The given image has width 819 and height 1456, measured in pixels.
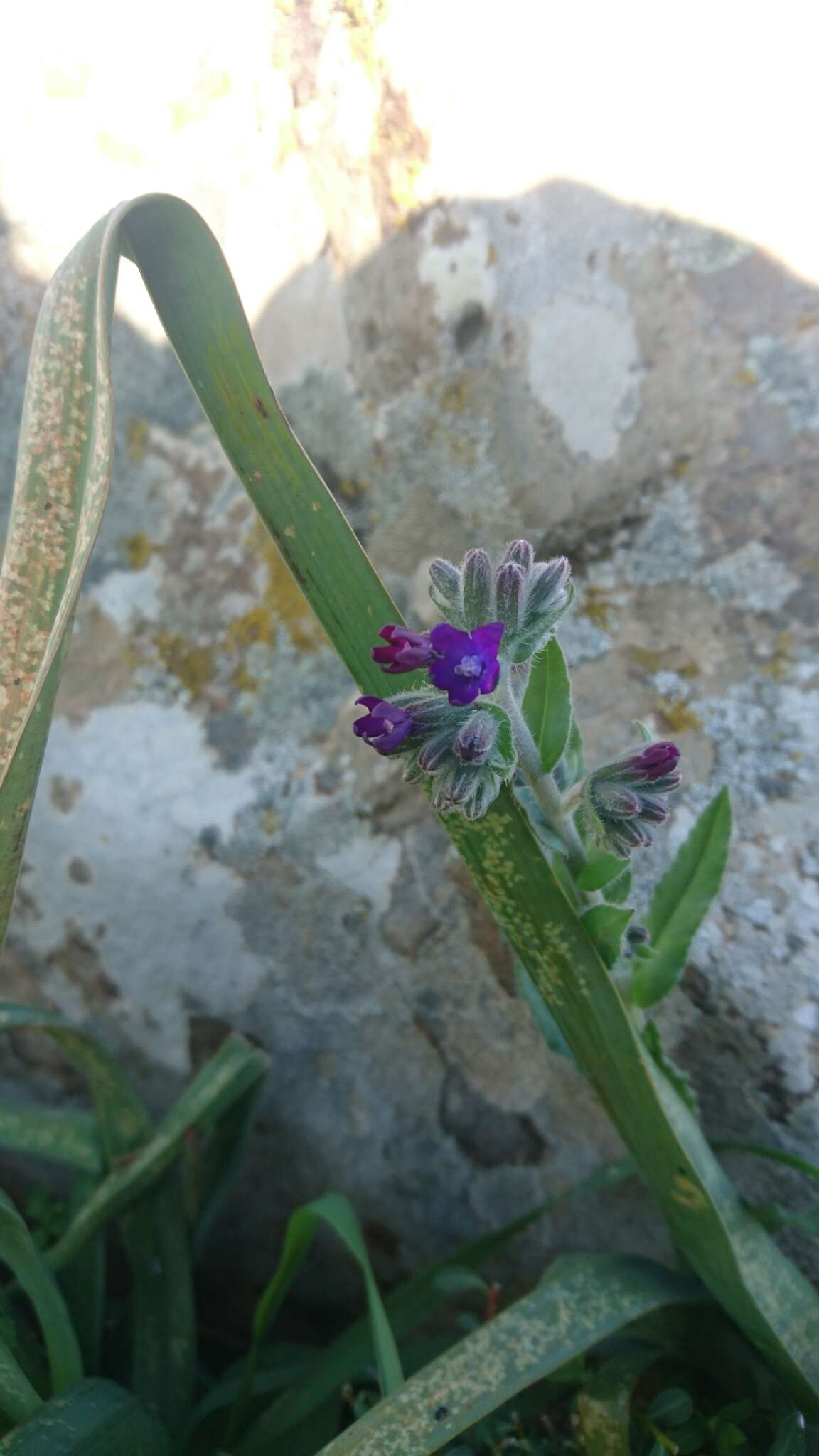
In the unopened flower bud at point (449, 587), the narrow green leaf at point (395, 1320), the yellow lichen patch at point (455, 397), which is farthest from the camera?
the yellow lichen patch at point (455, 397)

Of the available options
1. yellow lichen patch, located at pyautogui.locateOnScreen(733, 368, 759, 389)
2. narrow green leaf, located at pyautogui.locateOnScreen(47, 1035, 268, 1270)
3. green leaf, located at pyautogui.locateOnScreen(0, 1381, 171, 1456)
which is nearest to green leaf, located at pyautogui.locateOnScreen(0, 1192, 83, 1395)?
green leaf, located at pyautogui.locateOnScreen(0, 1381, 171, 1456)

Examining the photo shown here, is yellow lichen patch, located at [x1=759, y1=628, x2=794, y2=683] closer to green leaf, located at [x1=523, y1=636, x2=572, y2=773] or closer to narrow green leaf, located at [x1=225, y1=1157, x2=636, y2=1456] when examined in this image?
green leaf, located at [x1=523, y1=636, x2=572, y2=773]

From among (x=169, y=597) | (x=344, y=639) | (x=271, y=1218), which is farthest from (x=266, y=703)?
(x=271, y=1218)

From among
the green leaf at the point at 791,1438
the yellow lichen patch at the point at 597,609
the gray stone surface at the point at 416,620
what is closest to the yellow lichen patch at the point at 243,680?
the gray stone surface at the point at 416,620

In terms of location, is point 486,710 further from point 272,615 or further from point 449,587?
point 272,615

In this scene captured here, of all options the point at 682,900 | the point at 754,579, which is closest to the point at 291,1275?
the point at 682,900

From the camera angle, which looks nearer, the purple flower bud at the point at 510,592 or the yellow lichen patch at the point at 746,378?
the purple flower bud at the point at 510,592

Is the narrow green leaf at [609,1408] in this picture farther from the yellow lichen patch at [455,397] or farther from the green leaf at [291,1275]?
the yellow lichen patch at [455,397]

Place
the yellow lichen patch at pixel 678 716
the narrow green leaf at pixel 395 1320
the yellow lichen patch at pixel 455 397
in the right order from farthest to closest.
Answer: the yellow lichen patch at pixel 455 397 < the yellow lichen patch at pixel 678 716 < the narrow green leaf at pixel 395 1320
